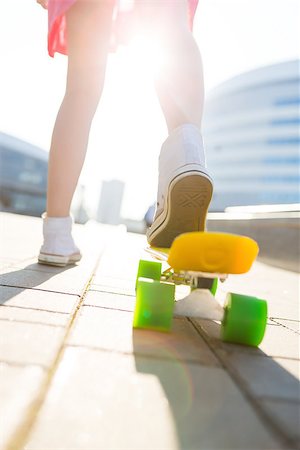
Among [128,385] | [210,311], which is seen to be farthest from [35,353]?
[210,311]

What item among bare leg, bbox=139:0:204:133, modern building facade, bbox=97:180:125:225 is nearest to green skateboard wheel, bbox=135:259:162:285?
bare leg, bbox=139:0:204:133

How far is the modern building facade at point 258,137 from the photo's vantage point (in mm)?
56531

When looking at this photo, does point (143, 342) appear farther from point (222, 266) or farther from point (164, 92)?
point (164, 92)

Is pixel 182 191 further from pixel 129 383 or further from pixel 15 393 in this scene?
pixel 15 393

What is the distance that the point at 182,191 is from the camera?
1.54 m

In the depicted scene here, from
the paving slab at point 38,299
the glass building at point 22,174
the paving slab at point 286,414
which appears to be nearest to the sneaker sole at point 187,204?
the paving slab at point 38,299

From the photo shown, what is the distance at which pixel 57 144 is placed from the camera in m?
2.23

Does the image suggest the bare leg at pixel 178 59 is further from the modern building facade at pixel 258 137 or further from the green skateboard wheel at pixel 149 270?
the modern building facade at pixel 258 137

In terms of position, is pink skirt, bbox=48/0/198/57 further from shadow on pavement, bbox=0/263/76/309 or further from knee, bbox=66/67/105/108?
shadow on pavement, bbox=0/263/76/309

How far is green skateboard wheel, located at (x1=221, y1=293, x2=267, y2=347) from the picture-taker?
125cm

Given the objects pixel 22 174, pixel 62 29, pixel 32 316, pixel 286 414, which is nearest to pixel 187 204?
pixel 32 316

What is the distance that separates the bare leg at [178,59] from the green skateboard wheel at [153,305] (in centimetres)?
83

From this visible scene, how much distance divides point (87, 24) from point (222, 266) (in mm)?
1528

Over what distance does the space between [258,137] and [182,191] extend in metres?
60.8
